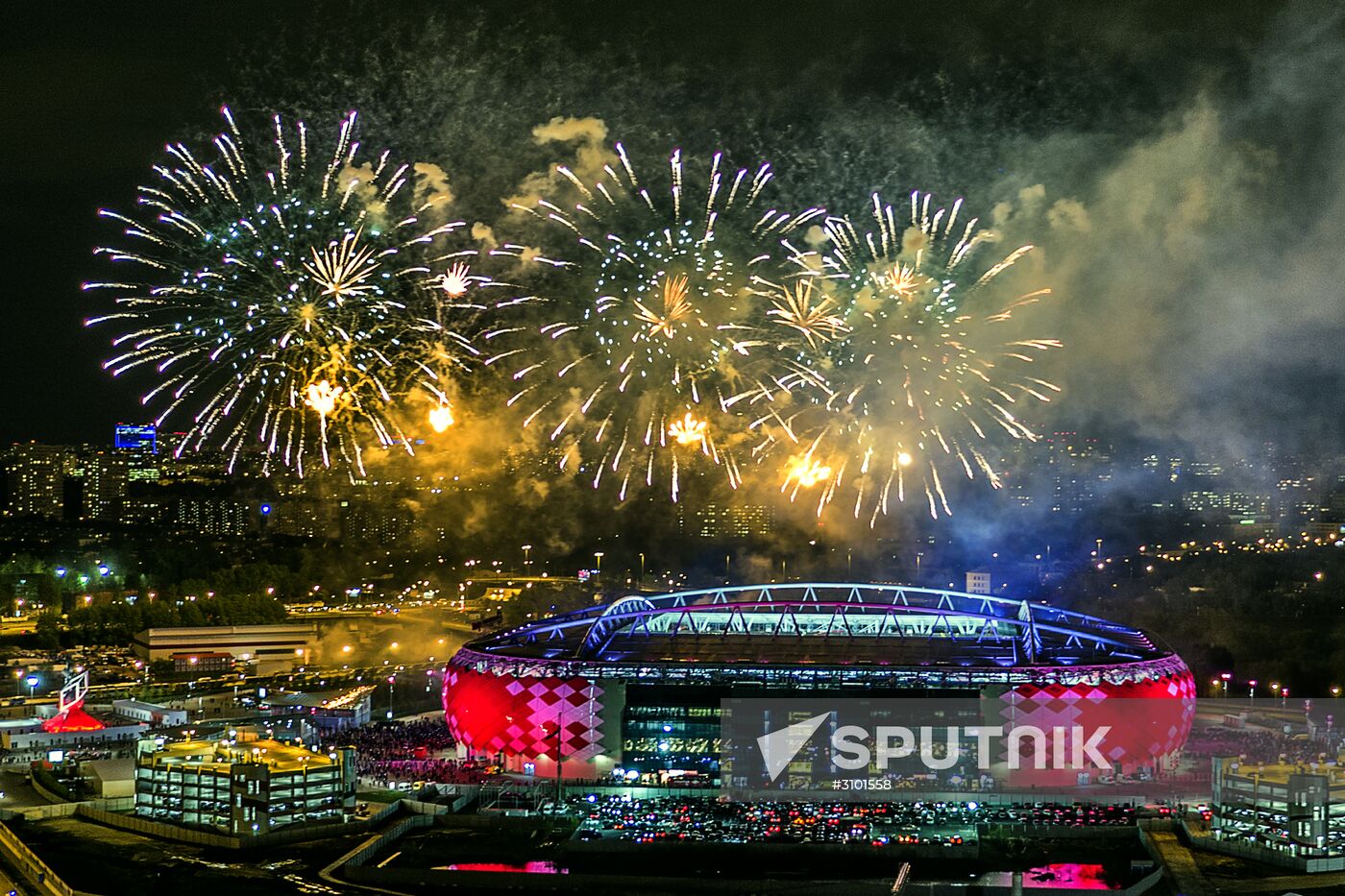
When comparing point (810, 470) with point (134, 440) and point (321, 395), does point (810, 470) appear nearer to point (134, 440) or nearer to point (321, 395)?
point (321, 395)

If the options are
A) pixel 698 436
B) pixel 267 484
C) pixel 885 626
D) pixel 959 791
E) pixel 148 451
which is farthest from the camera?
pixel 148 451

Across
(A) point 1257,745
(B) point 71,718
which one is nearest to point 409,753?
(B) point 71,718

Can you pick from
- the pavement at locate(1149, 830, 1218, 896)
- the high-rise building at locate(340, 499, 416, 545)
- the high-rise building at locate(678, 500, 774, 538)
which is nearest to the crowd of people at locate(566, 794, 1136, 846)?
the pavement at locate(1149, 830, 1218, 896)

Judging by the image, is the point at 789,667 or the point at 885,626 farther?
the point at 885,626

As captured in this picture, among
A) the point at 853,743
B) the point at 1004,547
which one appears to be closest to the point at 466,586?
the point at 1004,547

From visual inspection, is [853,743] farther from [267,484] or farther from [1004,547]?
[267,484]
